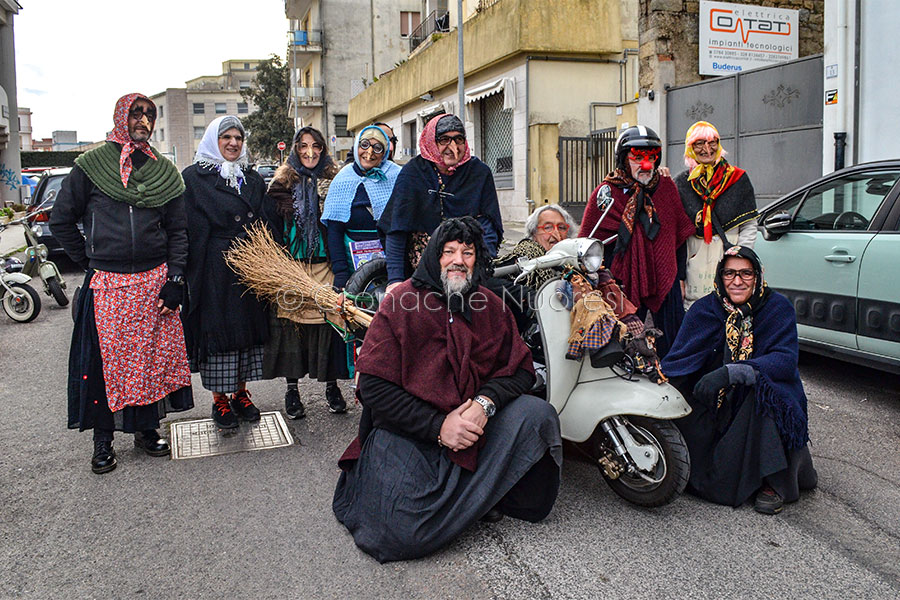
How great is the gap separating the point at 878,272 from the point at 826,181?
41.0 inches

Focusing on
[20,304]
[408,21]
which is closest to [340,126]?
[408,21]

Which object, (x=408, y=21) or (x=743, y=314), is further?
(x=408, y=21)

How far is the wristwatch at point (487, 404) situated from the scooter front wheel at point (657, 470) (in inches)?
27.1

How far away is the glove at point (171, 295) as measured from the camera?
15.1 feet

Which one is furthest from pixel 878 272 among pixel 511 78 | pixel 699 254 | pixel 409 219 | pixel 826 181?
pixel 511 78

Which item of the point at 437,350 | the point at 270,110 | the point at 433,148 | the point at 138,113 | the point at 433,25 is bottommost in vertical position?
the point at 437,350

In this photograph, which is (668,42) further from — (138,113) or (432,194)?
(138,113)

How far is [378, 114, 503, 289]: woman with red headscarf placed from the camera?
448 centimetres

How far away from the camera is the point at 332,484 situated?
167 inches

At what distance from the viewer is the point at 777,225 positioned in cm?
603

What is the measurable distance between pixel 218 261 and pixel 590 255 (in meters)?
2.51

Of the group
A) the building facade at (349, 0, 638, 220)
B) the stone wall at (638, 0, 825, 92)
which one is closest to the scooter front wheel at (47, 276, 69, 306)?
the building facade at (349, 0, 638, 220)

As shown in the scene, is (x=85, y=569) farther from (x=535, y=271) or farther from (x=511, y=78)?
(x=511, y=78)

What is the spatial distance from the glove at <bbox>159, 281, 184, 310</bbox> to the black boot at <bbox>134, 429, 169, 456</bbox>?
30.8 inches
